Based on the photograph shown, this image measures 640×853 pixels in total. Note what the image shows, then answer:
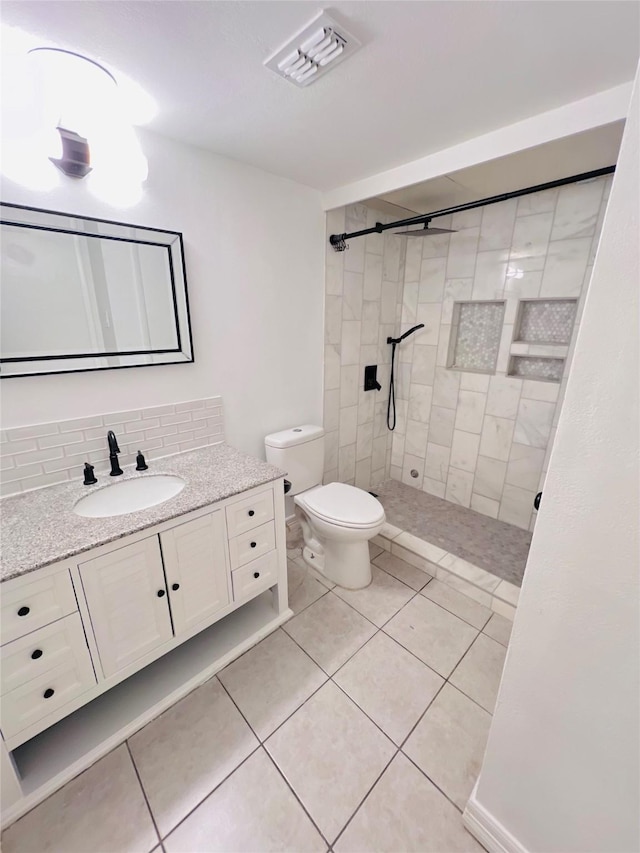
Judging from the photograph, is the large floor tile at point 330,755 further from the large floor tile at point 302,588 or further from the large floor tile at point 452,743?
the large floor tile at point 302,588

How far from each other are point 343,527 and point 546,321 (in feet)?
6.06

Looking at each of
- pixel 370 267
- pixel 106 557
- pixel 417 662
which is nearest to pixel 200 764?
pixel 106 557

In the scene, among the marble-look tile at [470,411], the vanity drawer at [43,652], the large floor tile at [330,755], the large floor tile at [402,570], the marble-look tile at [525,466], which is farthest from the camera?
the marble-look tile at [470,411]

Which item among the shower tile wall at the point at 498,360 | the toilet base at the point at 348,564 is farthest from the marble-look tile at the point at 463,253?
the toilet base at the point at 348,564

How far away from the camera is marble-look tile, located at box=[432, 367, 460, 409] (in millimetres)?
2643

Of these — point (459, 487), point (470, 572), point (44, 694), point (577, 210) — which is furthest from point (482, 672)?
point (577, 210)

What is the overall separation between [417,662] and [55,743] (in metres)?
1.41

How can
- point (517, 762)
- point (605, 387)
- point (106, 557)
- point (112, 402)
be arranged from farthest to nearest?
point (112, 402), point (106, 557), point (517, 762), point (605, 387)

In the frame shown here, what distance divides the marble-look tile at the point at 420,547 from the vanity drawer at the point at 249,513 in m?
1.06

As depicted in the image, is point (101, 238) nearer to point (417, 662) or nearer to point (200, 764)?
point (200, 764)

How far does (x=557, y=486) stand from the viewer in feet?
2.37

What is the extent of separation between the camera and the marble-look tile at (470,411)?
8.29 ft

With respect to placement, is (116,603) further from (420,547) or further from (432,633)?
(420,547)

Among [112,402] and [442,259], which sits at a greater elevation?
[442,259]
